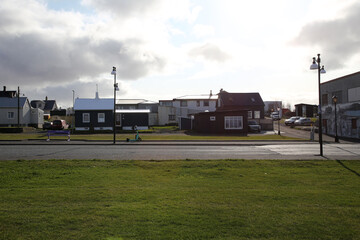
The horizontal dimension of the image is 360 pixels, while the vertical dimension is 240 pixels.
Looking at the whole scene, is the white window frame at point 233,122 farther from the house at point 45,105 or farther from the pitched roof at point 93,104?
the house at point 45,105

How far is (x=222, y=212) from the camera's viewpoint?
19.4 feet

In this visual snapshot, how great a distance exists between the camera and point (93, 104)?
47.5 m

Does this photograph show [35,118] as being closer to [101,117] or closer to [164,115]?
[101,117]

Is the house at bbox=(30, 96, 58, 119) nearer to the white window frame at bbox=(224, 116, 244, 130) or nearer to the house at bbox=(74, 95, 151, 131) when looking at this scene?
the house at bbox=(74, 95, 151, 131)

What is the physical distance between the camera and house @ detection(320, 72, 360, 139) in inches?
1412

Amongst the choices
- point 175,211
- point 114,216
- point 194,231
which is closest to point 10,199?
point 114,216

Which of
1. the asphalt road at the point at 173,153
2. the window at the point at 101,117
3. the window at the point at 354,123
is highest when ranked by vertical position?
the window at the point at 101,117

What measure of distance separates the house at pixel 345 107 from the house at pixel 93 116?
107ft

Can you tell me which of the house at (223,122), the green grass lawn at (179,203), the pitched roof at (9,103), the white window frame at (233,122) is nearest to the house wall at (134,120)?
the house at (223,122)

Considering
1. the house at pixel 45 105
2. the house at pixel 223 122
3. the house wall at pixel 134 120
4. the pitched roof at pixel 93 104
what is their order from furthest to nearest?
the house at pixel 45 105
the house wall at pixel 134 120
the pitched roof at pixel 93 104
the house at pixel 223 122

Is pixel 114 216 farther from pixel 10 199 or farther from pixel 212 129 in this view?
pixel 212 129

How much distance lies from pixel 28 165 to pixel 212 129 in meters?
33.6

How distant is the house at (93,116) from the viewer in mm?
46625

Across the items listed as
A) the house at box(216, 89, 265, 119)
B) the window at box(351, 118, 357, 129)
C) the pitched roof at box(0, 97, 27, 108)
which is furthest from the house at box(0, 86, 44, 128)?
the window at box(351, 118, 357, 129)
